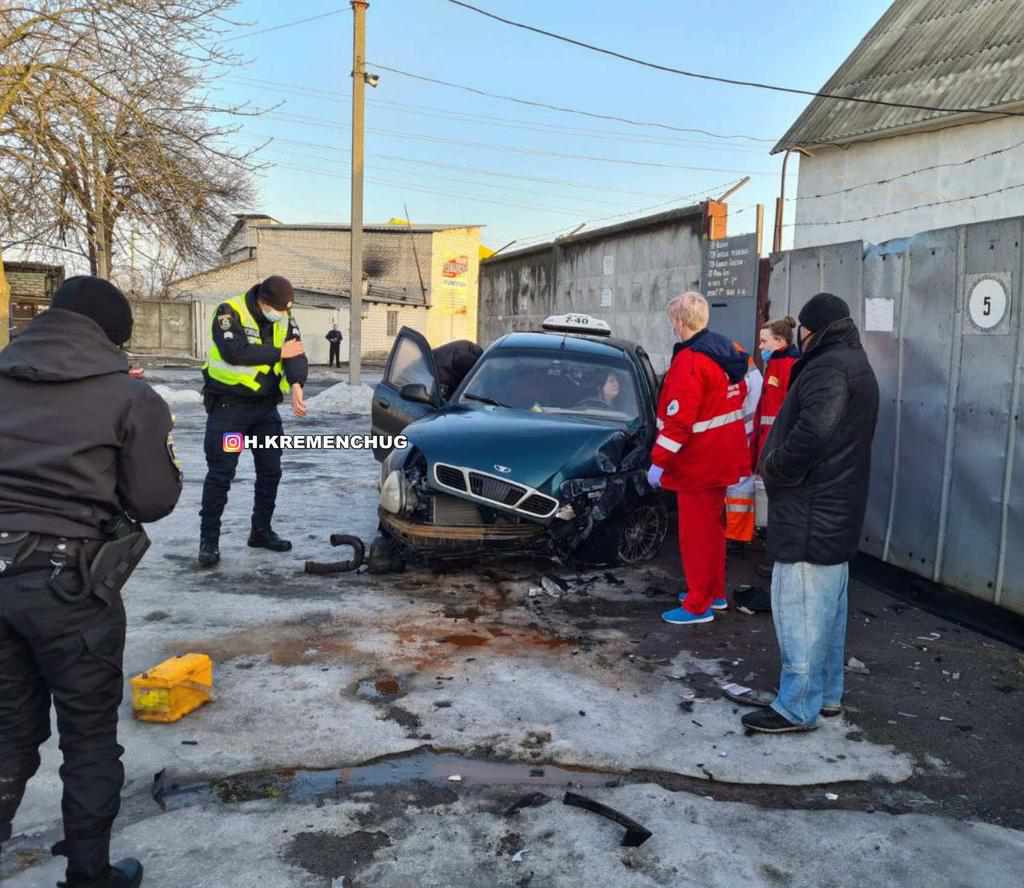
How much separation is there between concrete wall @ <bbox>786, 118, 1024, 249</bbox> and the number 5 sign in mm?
8468

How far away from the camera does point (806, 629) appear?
142 inches

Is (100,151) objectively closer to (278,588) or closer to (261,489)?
(261,489)

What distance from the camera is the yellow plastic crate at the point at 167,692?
11.3 feet

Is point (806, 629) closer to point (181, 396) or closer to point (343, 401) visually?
point (343, 401)

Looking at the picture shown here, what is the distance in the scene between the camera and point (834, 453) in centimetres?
354

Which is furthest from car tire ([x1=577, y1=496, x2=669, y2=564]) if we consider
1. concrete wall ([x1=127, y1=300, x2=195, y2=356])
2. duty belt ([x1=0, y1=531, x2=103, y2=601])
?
concrete wall ([x1=127, y1=300, x2=195, y2=356])

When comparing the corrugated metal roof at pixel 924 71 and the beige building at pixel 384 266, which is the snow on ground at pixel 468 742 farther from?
the beige building at pixel 384 266

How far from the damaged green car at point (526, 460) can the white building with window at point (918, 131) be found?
10810 millimetres

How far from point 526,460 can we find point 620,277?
26.5 feet

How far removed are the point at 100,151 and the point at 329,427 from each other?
5.31 m

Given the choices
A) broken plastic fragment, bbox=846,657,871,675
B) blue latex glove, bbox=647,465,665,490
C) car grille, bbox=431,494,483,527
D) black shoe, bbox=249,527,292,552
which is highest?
blue latex glove, bbox=647,465,665,490

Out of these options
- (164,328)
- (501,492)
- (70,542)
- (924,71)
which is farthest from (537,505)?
(164,328)

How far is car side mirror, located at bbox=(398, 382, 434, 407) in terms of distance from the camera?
6.13 metres

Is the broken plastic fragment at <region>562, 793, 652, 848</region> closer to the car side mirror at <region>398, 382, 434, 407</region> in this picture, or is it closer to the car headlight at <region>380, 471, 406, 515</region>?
the car headlight at <region>380, 471, 406, 515</region>
